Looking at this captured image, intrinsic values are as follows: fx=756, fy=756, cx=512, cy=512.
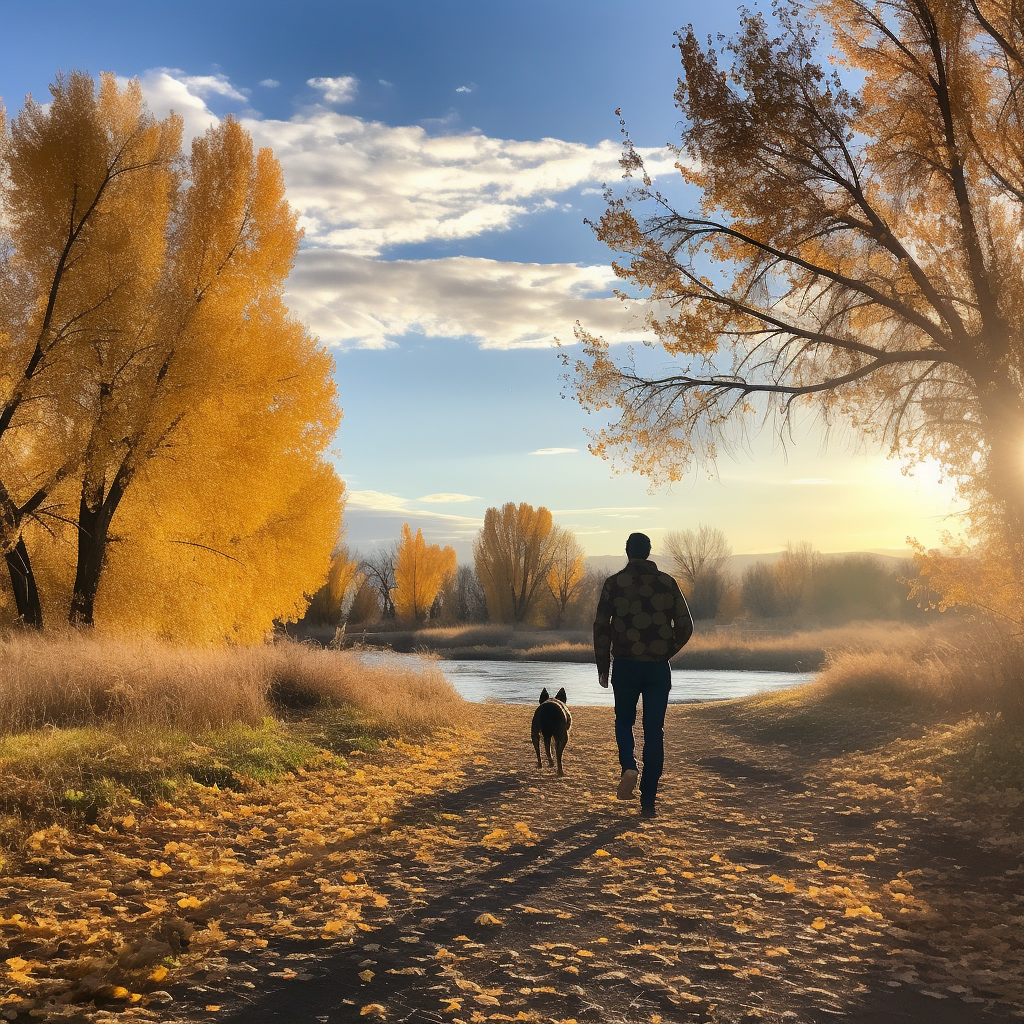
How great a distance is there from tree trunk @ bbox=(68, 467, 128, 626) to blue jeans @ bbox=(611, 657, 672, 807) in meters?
12.5

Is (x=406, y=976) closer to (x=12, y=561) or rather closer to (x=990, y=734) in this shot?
(x=990, y=734)

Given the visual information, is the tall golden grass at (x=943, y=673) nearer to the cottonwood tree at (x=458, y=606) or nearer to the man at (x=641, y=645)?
the man at (x=641, y=645)

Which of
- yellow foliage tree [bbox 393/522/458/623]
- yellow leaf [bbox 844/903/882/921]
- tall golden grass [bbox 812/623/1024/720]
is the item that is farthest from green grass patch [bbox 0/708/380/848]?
yellow foliage tree [bbox 393/522/458/623]

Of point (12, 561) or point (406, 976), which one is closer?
point (406, 976)

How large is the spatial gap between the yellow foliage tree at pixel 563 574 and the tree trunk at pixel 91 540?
51.2 metres

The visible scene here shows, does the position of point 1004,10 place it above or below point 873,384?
above

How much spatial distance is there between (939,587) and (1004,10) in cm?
820

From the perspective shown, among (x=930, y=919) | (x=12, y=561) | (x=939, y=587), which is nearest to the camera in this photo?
(x=930, y=919)

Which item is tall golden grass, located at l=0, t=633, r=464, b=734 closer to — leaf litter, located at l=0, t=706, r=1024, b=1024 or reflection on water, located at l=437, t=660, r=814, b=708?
leaf litter, located at l=0, t=706, r=1024, b=1024

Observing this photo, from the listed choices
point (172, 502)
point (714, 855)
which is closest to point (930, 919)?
point (714, 855)

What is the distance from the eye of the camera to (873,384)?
1255 cm

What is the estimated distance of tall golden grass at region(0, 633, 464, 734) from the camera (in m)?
7.84

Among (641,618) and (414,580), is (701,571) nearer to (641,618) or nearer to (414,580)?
(414,580)

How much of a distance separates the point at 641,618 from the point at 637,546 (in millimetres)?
739
